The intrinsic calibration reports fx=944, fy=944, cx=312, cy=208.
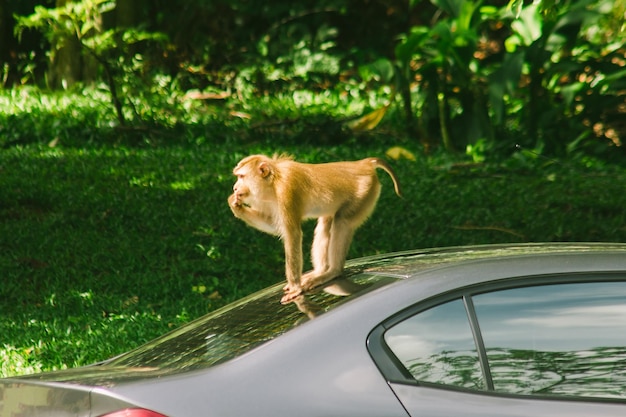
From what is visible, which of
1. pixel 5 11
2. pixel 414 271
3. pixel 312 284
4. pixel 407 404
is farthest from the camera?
pixel 5 11

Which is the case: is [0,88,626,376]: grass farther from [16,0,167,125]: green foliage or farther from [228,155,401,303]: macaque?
[228,155,401,303]: macaque

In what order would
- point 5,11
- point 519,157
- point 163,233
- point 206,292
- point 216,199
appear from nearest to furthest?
point 206,292 < point 163,233 < point 216,199 < point 519,157 < point 5,11

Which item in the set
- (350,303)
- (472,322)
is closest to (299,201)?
(350,303)

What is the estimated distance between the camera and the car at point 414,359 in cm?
292

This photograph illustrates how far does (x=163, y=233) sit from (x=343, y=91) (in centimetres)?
598

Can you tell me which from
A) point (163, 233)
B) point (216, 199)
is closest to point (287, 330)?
point (163, 233)

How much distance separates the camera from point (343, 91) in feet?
44.6

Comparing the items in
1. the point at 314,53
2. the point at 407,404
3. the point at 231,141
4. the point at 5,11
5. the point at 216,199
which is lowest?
the point at 407,404

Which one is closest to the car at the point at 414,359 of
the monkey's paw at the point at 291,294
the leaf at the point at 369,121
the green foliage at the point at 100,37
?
the monkey's paw at the point at 291,294

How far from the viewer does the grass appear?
6.66 m

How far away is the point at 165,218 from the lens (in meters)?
8.43

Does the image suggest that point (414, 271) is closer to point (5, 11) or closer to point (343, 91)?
point (343, 91)

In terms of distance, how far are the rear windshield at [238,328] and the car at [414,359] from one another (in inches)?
0.5

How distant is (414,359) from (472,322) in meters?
0.23
